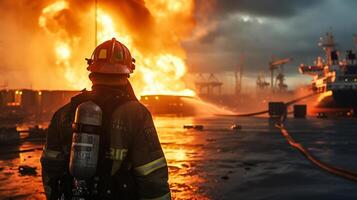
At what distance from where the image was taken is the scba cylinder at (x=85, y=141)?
8.89ft

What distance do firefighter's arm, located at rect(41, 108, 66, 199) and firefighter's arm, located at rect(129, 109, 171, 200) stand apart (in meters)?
0.59

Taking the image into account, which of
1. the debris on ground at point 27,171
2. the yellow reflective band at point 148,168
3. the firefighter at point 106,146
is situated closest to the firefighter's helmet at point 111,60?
the firefighter at point 106,146

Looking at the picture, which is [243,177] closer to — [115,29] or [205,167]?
[205,167]

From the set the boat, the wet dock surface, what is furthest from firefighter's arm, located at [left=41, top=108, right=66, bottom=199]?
the boat

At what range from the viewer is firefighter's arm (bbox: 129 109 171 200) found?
2814 mm

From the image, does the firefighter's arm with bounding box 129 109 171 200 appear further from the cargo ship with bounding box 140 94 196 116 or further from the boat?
the cargo ship with bounding box 140 94 196 116

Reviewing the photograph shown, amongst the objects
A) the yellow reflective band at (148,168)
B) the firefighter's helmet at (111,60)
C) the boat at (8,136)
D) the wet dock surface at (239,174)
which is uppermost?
the firefighter's helmet at (111,60)

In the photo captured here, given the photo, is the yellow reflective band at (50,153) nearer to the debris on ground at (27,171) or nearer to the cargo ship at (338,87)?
the debris on ground at (27,171)

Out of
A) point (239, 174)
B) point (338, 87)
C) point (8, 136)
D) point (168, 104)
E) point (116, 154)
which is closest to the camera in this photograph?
point (116, 154)

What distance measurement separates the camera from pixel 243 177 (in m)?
10.8

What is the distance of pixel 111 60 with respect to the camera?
3.12 m

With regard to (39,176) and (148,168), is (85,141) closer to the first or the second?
(148,168)

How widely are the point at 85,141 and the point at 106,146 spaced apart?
0.60ft

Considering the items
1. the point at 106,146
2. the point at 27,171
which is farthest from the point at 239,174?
the point at 106,146
